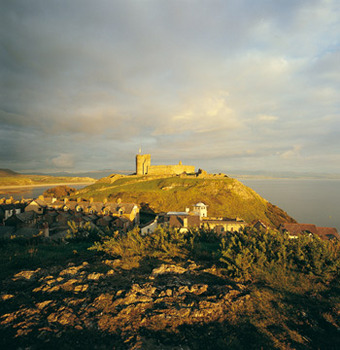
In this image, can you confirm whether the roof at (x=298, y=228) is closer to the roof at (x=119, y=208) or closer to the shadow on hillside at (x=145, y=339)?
the roof at (x=119, y=208)

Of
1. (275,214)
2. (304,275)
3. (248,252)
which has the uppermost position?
(248,252)

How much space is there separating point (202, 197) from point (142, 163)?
2276 inches

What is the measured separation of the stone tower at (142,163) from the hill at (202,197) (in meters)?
23.4

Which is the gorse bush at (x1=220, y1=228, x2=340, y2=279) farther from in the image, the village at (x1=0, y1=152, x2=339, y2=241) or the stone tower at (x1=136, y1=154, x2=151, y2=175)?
the stone tower at (x1=136, y1=154, x2=151, y2=175)

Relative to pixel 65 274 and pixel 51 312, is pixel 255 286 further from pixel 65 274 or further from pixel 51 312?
pixel 65 274

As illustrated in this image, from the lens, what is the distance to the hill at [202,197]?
81.5 meters

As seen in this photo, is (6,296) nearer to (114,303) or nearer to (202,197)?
(114,303)

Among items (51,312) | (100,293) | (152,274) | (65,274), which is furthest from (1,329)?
(152,274)

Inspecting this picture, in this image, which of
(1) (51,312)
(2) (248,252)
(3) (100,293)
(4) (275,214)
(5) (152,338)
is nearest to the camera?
(5) (152,338)

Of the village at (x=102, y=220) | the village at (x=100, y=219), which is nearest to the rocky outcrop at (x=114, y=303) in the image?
the village at (x=100, y=219)

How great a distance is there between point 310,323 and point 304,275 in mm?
3136

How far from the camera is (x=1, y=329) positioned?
449 centimetres

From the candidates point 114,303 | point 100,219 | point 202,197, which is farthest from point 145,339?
point 202,197

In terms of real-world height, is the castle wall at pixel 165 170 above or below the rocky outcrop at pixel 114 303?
above
